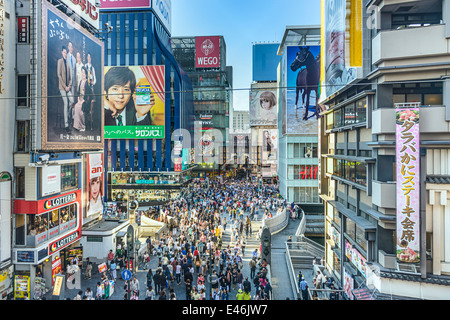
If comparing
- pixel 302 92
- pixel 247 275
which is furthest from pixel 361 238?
pixel 302 92

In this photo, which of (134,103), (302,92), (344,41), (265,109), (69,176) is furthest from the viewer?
(265,109)

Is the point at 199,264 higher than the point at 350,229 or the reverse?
the reverse

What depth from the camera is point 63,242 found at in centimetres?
1630

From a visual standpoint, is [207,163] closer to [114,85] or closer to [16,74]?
[114,85]

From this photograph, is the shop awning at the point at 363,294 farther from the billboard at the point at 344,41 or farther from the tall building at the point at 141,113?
the tall building at the point at 141,113

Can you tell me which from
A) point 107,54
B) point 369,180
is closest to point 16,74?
point 369,180

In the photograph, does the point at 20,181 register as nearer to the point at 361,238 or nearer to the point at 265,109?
the point at 361,238

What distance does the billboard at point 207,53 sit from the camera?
7356cm

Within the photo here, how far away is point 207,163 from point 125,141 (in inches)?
1267

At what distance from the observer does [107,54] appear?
4862 cm

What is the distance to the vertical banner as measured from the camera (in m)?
9.32

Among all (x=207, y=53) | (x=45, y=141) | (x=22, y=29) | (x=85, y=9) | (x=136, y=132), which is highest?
(x=207, y=53)

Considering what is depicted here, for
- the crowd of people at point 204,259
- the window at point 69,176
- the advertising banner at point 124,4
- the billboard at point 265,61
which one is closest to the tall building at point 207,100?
the billboard at point 265,61

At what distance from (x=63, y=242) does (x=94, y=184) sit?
5447 millimetres
